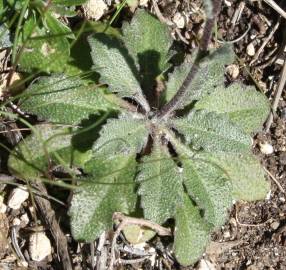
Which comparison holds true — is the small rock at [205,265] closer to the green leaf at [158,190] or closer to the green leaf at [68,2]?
the green leaf at [158,190]

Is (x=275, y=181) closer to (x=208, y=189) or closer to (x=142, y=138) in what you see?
(x=208, y=189)

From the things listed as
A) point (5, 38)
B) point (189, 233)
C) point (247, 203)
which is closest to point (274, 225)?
point (247, 203)

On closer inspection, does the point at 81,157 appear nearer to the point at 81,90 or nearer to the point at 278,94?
the point at 81,90

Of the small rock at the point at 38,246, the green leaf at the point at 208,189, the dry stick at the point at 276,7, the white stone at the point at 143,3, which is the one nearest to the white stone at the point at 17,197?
the small rock at the point at 38,246

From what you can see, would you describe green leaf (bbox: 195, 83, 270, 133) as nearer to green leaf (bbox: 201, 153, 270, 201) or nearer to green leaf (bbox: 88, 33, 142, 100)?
green leaf (bbox: 201, 153, 270, 201)

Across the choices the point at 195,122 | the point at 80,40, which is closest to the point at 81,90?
the point at 80,40
